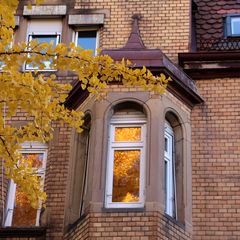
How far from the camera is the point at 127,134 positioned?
1166 centimetres

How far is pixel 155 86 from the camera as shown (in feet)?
30.0

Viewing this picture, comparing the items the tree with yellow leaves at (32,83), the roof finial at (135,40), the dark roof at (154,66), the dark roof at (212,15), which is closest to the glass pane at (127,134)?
the dark roof at (154,66)

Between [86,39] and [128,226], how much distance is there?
4.85 metres

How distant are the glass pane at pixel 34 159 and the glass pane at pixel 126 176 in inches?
69.5

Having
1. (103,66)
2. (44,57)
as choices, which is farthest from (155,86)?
(44,57)

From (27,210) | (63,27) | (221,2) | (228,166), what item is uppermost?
(221,2)

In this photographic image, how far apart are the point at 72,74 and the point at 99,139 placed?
2.26 m

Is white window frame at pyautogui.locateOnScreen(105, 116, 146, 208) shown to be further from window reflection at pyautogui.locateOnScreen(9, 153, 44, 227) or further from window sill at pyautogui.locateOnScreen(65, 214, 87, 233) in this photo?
window reflection at pyautogui.locateOnScreen(9, 153, 44, 227)

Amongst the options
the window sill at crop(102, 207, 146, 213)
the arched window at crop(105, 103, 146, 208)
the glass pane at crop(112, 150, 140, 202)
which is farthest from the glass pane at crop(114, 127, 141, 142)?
the window sill at crop(102, 207, 146, 213)

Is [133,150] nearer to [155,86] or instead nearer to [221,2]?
[155,86]

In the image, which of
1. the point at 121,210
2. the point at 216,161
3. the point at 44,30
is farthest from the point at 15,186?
the point at 216,161

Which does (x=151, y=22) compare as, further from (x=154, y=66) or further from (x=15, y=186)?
(x=15, y=186)

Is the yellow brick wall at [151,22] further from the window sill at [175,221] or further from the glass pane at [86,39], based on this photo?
the window sill at [175,221]

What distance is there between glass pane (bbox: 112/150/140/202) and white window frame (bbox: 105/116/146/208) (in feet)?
0.20
